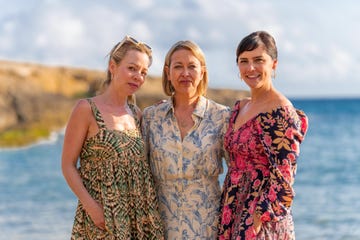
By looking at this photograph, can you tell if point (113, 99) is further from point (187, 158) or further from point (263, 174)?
point (263, 174)

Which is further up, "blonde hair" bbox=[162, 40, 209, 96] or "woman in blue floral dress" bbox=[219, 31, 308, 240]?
"blonde hair" bbox=[162, 40, 209, 96]

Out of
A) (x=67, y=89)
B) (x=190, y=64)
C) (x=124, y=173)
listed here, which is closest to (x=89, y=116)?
(x=124, y=173)

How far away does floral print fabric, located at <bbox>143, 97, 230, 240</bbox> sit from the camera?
4.74 metres

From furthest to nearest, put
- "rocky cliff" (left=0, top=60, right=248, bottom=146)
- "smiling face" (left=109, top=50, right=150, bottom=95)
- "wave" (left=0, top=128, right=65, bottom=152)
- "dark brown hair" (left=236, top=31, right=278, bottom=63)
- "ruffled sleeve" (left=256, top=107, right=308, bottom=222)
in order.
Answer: "rocky cliff" (left=0, top=60, right=248, bottom=146), "wave" (left=0, top=128, right=65, bottom=152), "smiling face" (left=109, top=50, right=150, bottom=95), "dark brown hair" (left=236, top=31, right=278, bottom=63), "ruffled sleeve" (left=256, top=107, right=308, bottom=222)

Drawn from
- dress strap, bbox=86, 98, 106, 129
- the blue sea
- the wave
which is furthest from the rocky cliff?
dress strap, bbox=86, 98, 106, 129

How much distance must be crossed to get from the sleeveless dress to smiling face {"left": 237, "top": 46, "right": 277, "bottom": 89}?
88 cm

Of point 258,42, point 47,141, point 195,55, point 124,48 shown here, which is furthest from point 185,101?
point 47,141

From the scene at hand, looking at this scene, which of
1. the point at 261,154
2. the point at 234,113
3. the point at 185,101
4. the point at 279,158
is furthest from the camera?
the point at 185,101

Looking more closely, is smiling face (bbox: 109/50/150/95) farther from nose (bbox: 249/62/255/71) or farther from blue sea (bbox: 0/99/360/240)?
blue sea (bbox: 0/99/360/240)

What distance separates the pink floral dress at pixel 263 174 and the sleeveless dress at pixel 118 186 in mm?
540

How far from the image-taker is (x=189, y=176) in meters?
4.75

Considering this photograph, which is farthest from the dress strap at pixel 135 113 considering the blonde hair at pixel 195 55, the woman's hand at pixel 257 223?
the woman's hand at pixel 257 223

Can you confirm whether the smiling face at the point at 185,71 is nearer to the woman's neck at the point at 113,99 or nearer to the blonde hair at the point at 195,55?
the blonde hair at the point at 195,55

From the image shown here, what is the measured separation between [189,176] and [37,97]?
33.0 meters
